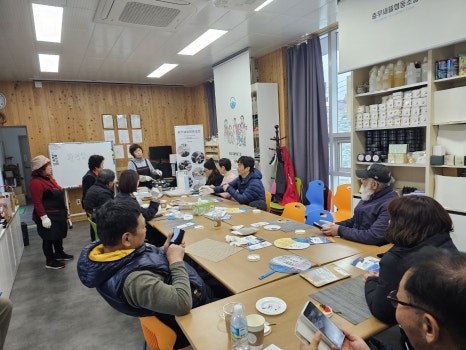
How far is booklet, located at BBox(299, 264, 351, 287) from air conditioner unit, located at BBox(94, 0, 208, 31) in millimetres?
2723

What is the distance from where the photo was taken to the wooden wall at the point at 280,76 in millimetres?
5121

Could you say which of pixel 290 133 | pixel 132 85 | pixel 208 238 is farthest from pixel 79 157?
pixel 208 238

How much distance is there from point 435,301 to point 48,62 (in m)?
5.96

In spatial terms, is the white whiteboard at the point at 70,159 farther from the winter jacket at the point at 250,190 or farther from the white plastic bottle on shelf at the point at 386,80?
the white plastic bottle on shelf at the point at 386,80

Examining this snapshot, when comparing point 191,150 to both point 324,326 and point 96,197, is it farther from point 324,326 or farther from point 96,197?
point 324,326

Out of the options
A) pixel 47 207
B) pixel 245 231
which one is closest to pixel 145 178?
pixel 47 207

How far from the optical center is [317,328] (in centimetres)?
101

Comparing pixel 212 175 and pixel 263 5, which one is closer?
pixel 263 5

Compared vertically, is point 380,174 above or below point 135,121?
below

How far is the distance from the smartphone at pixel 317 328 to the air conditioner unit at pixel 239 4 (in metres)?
2.95

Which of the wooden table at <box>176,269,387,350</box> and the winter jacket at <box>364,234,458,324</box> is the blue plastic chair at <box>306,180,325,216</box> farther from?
the winter jacket at <box>364,234,458,324</box>

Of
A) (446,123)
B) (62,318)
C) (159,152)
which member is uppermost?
(446,123)

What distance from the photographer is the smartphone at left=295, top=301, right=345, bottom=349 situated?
102 cm

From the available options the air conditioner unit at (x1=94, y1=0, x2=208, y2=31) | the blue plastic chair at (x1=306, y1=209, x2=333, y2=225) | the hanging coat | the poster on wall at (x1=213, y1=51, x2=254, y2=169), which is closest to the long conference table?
the blue plastic chair at (x1=306, y1=209, x2=333, y2=225)
